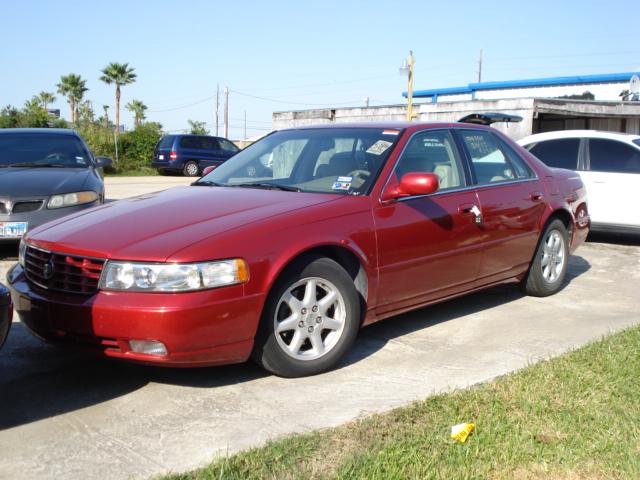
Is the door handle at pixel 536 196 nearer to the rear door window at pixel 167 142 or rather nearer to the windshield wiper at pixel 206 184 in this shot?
the windshield wiper at pixel 206 184

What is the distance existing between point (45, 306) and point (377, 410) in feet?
6.08

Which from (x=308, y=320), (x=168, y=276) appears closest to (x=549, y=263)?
(x=308, y=320)

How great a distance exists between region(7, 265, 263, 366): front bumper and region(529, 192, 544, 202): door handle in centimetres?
297

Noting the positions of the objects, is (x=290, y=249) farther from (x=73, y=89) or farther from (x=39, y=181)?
(x=73, y=89)

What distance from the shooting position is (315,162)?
5.17 metres

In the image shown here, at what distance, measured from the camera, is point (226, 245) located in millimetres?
3885

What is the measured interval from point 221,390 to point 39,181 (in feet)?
15.5

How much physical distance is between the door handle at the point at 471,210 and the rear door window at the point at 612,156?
16.2 feet

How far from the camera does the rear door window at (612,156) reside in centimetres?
943

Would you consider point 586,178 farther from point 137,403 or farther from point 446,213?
point 137,403

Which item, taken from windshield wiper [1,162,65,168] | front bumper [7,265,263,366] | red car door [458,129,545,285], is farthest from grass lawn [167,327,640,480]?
windshield wiper [1,162,65,168]

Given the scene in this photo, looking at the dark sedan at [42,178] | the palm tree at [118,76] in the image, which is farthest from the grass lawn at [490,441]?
the palm tree at [118,76]

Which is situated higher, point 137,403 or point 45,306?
point 45,306

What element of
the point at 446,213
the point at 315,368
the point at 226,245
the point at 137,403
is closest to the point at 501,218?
the point at 446,213
